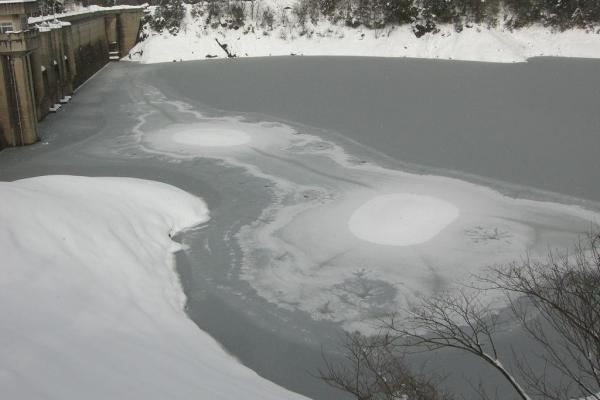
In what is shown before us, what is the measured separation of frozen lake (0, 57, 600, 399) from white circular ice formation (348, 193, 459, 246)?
0.05 meters

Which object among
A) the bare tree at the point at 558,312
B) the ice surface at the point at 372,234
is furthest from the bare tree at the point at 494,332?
the ice surface at the point at 372,234

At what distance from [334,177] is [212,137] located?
6263 millimetres

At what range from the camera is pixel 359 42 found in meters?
43.8

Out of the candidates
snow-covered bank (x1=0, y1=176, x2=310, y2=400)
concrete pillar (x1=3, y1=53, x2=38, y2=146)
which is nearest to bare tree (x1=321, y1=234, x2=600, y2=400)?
snow-covered bank (x1=0, y1=176, x2=310, y2=400)

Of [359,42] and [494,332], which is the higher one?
[359,42]

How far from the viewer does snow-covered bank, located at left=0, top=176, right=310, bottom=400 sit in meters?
6.59

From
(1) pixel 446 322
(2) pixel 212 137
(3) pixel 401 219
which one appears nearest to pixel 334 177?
(3) pixel 401 219

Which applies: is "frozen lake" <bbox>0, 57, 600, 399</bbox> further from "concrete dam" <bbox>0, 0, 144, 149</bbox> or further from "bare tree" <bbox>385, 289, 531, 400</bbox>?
"concrete dam" <bbox>0, 0, 144, 149</bbox>

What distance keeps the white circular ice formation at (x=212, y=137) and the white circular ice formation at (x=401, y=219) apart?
7.36 metres

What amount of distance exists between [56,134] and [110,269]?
13.0 meters

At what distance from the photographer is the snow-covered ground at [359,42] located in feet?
129

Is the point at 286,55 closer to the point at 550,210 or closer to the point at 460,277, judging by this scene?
the point at 550,210

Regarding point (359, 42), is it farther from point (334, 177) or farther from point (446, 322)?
point (446, 322)

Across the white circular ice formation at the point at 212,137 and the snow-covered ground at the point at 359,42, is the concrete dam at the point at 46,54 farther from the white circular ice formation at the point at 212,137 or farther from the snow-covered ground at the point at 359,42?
the white circular ice formation at the point at 212,137
